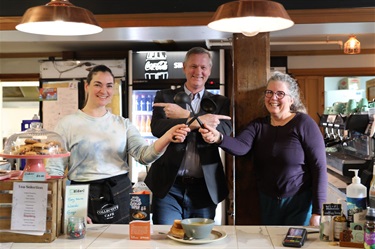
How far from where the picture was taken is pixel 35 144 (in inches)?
79.5

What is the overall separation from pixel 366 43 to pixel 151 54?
314 cm

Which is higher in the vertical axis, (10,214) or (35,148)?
(35,148)

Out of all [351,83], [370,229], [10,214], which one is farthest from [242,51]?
[351,83]

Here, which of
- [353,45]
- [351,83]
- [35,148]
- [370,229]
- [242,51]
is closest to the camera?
[370,229]

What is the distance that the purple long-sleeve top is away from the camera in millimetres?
2502

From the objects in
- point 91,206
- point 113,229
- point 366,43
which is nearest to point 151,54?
point 366,43

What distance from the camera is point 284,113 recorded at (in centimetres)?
260

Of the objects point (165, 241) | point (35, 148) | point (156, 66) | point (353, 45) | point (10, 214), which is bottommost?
point (165, 241)

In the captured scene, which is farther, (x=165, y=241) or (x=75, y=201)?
(x=75, y=201)

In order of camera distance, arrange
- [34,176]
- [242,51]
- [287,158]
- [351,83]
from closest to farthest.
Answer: [34,176]
[287,158]
[242,51]
[351,83]

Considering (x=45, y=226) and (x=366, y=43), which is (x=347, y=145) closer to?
(x=366, y=43)

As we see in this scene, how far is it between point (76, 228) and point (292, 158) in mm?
1223

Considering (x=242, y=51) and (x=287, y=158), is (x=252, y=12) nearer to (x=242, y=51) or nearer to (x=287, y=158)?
(x=287, y=158)

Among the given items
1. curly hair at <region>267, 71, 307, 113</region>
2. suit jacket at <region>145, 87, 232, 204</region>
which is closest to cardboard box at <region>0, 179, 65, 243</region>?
suit jacket at <region>145, 87, 232, 204</region>
